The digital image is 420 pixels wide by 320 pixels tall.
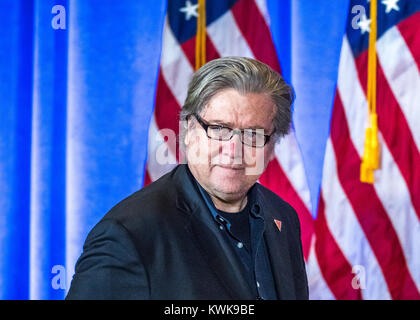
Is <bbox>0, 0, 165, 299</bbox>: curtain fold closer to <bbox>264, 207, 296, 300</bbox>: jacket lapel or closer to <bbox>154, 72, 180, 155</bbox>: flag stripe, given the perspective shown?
<bbox>154, 72, 180, 155</bbox>: flag stripe

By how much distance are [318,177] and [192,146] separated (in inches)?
38.3

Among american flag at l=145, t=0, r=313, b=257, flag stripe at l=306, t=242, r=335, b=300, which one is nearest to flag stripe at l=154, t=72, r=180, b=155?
american flag at l=145, t=0, r=313, b=257

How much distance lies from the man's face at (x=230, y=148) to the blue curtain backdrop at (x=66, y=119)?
31.9 inches

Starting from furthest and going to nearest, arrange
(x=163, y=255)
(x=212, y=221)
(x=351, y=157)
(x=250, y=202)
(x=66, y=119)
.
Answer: (x=351, y=157)
(x=66, y=119)
(x=250, y=202)
(x=212, y=221)
(x=163, y=255)

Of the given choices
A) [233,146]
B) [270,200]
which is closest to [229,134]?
[233,146]

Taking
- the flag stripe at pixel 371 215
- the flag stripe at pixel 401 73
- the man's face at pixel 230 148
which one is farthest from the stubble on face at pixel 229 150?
the flag stripe at pixel 401 73

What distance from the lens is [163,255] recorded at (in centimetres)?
88

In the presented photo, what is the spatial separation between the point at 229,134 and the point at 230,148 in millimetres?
27

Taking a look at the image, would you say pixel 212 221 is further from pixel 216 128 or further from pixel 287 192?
pixel 287 192

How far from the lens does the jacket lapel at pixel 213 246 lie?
922mm

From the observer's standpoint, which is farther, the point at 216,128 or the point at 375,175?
the point at 375,175

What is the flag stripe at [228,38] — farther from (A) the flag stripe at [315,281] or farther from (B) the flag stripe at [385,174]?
(A) the flag stripe at [315,281]

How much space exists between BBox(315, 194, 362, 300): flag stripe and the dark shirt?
2.76 feet
